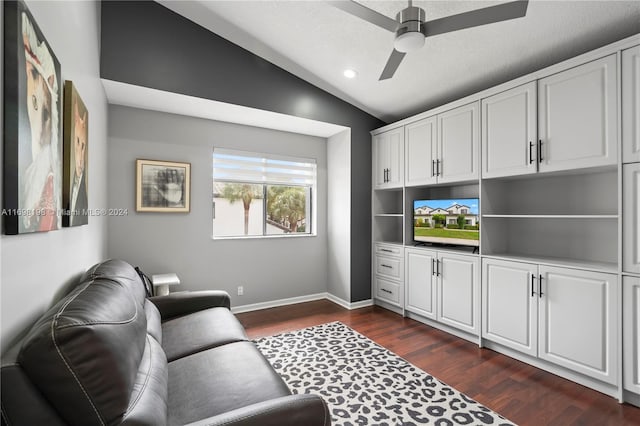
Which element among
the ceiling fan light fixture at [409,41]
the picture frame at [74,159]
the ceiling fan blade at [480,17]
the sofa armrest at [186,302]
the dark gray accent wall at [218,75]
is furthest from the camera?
the dark gray accent wall at [218,75]

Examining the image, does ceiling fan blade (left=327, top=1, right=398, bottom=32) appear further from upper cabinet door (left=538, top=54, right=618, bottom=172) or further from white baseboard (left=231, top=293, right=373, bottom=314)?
white baseboard (left=231, top=293, right=373, bottom=314)

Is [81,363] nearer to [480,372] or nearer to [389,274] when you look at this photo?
[480,372]

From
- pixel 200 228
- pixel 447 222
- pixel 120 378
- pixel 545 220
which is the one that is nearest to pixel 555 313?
pixel 545 220

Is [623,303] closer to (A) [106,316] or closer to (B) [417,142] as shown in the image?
(B) [417,142]

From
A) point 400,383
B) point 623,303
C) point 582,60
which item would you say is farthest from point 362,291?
point 582,60

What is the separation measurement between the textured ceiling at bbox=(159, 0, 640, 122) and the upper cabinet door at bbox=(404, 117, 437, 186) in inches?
16.8

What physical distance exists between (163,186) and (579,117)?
155 inches

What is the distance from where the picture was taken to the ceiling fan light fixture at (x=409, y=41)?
185cm

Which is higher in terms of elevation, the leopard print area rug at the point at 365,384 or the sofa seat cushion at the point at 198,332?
the sofa seat cushion at the point at 198,332

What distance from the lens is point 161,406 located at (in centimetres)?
116

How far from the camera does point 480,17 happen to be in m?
1.72

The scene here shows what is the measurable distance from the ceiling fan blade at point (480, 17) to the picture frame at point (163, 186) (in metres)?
2.88

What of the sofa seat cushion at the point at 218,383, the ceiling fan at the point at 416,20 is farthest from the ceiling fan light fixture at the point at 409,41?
the sofa seat cushion at the point at 218,383

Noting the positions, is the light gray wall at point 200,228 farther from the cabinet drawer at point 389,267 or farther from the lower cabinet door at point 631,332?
the lower cabinet door at point 631,332
